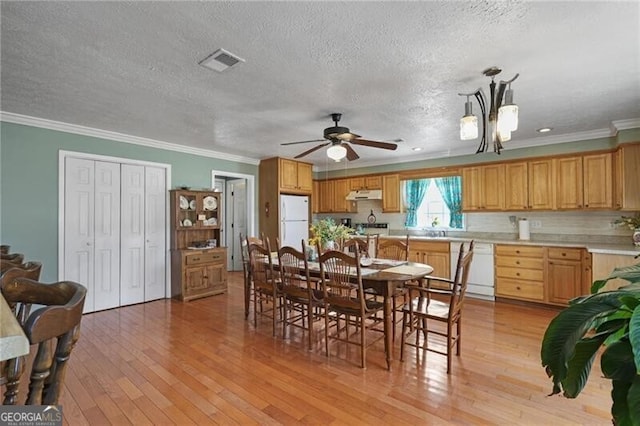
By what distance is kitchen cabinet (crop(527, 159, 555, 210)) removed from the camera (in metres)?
4.62

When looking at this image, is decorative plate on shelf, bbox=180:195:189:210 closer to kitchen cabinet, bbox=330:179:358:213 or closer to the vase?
the vase

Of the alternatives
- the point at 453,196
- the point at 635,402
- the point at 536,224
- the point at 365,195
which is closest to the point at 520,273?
the point at 536,224

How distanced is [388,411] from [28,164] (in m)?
4.57

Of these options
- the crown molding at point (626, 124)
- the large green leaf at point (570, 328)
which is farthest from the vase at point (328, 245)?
the crown molding at point (626, 124)

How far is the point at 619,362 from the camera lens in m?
0.88

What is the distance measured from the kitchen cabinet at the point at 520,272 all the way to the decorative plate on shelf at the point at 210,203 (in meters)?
4.57

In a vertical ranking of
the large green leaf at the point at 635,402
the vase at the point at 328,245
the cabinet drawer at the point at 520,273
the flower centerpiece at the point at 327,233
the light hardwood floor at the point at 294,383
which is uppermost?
the flower centerpiece at the point at 327,233

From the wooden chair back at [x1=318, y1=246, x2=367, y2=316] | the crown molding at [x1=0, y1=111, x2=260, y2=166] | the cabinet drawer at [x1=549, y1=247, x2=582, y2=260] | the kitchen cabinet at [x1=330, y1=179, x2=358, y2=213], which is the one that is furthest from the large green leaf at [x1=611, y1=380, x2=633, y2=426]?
the kitchen cabinet at [x1=330, y1=179, x2=358, y2=213]

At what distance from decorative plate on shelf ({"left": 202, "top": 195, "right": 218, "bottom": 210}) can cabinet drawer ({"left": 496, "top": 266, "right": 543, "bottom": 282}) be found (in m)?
4.62

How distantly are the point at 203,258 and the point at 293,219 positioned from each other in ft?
6.43

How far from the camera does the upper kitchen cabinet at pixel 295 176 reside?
6.18 meters

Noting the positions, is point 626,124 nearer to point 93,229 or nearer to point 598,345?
point 598,345

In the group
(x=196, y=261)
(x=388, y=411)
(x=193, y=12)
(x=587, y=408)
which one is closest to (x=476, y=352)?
(x=587, y=408)

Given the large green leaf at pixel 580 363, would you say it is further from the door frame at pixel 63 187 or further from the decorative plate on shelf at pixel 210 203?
the decorative plate on shelf at pixel 210 203
